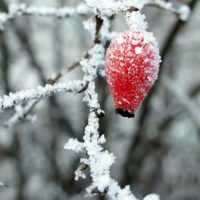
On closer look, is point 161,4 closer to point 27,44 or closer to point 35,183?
point 27,44

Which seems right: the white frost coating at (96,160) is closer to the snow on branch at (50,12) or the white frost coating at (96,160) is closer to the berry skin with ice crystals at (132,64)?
the berry skin with ice crystals at (132,64)

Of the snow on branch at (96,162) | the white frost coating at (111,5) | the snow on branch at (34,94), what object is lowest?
the snow on branch at (96,162)

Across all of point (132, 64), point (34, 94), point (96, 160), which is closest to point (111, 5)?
point (132, 64)

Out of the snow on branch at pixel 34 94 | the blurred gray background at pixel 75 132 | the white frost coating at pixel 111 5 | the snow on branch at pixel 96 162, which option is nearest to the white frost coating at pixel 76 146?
the snow on branch at pixel 96 162

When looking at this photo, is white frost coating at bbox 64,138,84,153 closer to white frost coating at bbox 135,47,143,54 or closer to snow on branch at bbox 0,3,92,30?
white frost coating at bbox 135,47,143,54

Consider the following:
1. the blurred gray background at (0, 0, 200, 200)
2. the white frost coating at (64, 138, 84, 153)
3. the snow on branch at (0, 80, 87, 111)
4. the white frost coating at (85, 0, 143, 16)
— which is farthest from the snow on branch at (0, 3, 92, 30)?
the blurred gray background at (0, 0, 200, 200)

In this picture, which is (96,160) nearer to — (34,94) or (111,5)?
(34,94)

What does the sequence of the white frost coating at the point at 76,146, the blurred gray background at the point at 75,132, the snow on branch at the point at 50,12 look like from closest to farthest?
the white frost coating at the point at 76,146 → the snow on branch at the point at 50,12 → the blurred gray background at the point at 75,132

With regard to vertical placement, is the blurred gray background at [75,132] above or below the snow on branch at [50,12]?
above
